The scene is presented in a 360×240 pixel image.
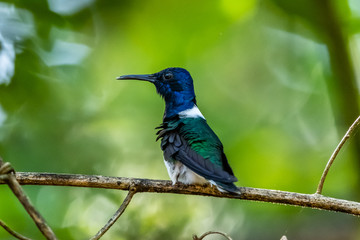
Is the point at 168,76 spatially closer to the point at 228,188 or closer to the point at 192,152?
the point at 192,152

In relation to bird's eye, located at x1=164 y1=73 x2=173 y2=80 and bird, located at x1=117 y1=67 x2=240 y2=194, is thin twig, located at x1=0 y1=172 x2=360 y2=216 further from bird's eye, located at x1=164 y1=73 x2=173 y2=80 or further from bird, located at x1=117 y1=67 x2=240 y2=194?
bird's eye, located at x1=164 y1=73 x2=173 y2=80

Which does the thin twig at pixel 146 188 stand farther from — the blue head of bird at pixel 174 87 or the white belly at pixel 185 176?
the blue head of bird at pixel 174 87

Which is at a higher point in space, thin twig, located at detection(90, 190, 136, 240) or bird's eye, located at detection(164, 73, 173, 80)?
bird's eye, located at detection(164, 73, 173, 80)

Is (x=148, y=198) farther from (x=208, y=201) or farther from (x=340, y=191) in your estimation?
(x=340, y=191)

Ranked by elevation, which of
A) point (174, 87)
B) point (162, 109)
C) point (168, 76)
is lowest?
point (162, 109)

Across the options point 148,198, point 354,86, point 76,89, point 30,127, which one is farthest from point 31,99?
point 354,86

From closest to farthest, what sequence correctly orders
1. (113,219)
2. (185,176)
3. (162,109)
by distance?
(113,219)
(185,176)
(162,109)

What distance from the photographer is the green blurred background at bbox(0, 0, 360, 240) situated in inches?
214

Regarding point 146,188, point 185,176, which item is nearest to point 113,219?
point 146,188

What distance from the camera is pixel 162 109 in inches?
253

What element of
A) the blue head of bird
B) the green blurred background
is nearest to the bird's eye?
the blue head of bird

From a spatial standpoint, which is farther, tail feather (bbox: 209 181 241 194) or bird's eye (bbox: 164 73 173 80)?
bird's eye (bbox: 164 73 173 80)

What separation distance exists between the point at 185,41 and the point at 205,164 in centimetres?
324

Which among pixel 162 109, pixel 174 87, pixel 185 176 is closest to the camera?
pixel 185 176
